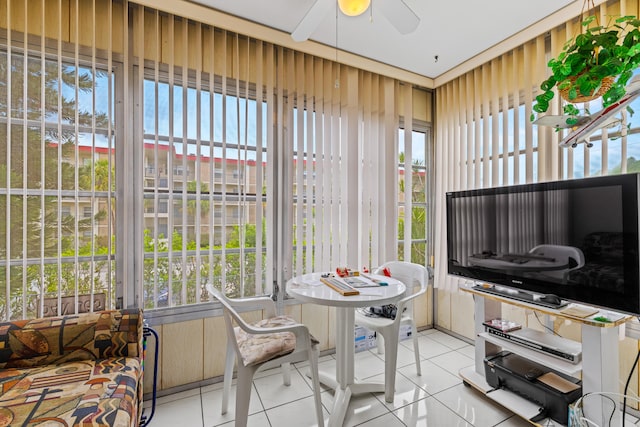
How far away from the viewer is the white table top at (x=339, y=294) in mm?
1568

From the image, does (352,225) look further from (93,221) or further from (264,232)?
(93,221)

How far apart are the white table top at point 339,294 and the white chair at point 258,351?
18 cm

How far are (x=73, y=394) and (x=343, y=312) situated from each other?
54.2 inches

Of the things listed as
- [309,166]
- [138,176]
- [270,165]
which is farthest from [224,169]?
[309,166]

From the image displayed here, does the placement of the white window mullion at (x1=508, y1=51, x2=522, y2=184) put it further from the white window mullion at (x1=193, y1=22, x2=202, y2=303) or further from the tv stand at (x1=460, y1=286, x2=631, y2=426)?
the white window mullion at (x1=193, y1=22, x2=202, y2=303)

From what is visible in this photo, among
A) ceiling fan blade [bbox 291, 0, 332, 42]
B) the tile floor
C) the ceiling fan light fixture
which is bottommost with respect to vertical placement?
the tile floor

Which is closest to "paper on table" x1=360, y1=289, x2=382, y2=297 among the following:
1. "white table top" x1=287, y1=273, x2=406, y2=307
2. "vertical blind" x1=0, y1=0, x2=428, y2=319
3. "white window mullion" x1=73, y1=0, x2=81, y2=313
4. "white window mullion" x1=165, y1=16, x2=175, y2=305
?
"white table top" x1=287, y1=273, x2=406, y2=307

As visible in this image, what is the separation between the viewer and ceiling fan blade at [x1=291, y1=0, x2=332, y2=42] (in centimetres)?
154

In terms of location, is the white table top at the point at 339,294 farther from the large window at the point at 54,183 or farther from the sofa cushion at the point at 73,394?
the large window at the point at 54,183

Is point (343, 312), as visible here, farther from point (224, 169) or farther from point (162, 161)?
point (162, 161)

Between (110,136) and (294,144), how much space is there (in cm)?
126

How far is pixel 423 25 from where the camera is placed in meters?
2.19

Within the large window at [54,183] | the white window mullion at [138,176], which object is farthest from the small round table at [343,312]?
the large window at [54,183]

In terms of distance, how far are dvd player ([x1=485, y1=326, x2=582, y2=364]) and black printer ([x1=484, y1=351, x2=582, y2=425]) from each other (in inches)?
7.0
